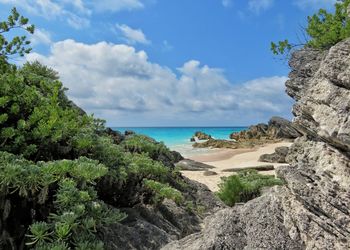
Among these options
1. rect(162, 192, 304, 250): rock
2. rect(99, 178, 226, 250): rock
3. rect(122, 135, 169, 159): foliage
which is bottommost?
rect(99, 178, 226, 250): rock

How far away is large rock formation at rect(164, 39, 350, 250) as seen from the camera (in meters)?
2.96

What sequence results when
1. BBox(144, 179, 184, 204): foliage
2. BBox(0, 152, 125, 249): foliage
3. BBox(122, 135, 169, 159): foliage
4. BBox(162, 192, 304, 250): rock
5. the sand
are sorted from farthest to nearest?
1. the sand
2. BBox(122, 135, 169, 159): foliage
3. BBox(144, 179, 184, 204): foliage
4. BBox(0, 152, 125, 249): foliage
5. BBox(162, 192, 304, 250): rock

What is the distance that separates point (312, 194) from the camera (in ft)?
Result: 10.2

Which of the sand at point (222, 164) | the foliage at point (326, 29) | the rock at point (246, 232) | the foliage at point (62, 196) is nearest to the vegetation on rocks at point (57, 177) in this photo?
the foliage at point (62, 196)

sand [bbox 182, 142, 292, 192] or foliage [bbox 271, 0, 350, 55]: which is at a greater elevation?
foliage [bbox 271, 0, 350, 55]

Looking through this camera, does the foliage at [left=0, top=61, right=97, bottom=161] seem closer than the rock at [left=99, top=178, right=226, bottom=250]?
No

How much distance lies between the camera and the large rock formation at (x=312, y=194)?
2957mm

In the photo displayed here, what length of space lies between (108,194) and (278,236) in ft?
9.98

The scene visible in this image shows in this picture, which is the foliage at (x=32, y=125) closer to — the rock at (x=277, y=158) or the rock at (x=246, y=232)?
the rock at (x=246, y=232)

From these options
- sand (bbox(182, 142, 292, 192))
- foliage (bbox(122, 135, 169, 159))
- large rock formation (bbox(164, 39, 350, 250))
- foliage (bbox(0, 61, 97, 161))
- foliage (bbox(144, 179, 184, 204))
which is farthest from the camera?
sand (bbox(182, 142, 292, 192))

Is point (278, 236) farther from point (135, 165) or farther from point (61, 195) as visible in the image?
point (135, 165)

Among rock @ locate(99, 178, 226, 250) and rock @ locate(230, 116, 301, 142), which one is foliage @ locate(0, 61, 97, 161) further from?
rock @ locate(230, 116, 301, 142)

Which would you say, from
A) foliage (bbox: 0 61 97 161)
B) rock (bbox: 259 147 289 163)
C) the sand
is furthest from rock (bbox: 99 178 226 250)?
rock (bbox: 259 147 289 163)

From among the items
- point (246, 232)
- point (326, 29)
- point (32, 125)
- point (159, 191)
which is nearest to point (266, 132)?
point (326, 29)
